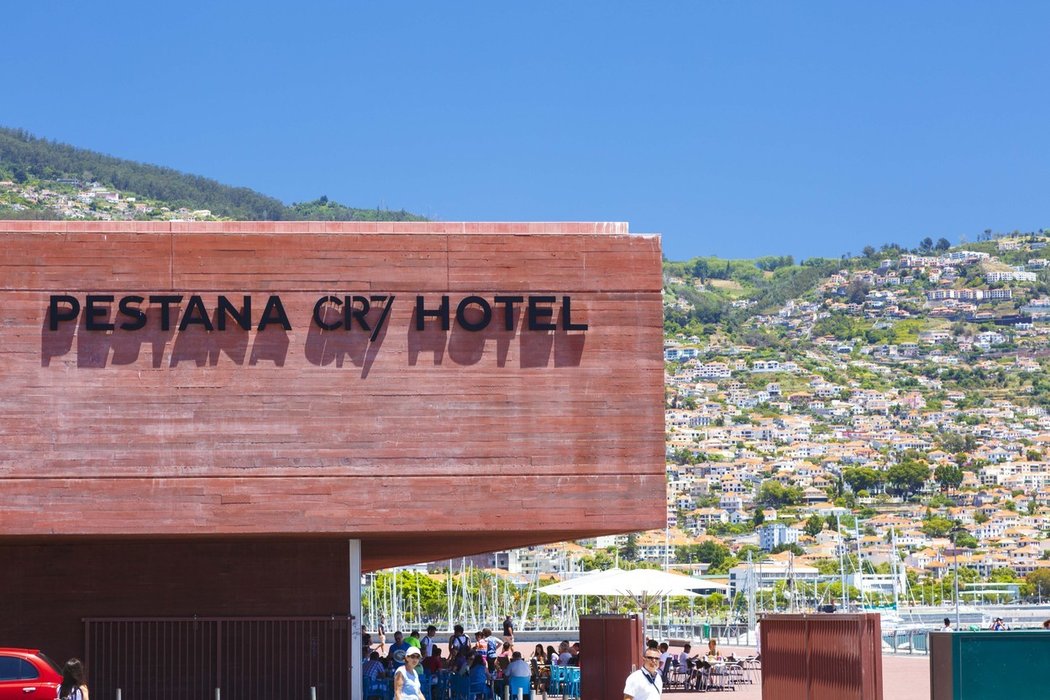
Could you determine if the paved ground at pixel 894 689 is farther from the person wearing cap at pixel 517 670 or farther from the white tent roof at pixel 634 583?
the person wearing cap at pixel 517 670

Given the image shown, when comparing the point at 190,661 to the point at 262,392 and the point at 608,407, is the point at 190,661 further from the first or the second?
the point at 608,407

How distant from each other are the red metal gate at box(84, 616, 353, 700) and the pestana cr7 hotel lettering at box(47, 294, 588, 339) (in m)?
5.09

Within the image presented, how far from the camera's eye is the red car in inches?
869

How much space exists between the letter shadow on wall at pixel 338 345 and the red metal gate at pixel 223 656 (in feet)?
15.1

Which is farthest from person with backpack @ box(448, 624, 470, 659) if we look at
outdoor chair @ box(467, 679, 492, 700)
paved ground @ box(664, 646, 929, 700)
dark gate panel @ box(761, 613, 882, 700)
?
dark gate panel @ box(761, 613, 882, 700)

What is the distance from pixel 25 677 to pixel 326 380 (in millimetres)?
6002

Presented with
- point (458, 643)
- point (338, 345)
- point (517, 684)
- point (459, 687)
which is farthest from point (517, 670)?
point (338, 345)

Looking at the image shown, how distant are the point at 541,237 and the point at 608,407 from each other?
2.73 metres

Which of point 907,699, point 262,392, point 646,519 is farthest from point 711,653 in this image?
point 262,392

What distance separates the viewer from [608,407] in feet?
84.1

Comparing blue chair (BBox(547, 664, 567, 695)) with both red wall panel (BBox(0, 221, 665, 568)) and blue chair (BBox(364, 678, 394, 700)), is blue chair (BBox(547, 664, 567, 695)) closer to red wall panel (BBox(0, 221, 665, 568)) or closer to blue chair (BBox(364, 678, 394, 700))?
blue chair (BBox(364, 678, 394, 700))

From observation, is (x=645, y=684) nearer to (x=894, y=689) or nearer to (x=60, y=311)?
(x=60, y=311)

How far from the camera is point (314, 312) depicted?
25469 millimetres

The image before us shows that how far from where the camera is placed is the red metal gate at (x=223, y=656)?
27172mm
